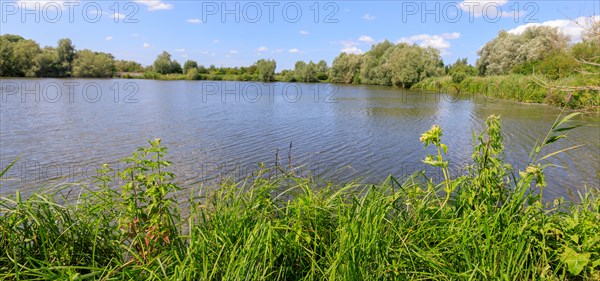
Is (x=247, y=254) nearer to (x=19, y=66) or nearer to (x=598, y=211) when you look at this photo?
(x=598, y=211)

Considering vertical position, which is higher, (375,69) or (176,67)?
(176,67)

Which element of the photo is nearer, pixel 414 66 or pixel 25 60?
pixel 414 66

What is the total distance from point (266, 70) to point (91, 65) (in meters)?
32.3

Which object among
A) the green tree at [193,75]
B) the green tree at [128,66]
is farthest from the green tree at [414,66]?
the green tree at [128,66]

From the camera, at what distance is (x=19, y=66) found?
61781 millimetres

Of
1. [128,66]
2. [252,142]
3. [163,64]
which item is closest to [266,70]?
[163,64]

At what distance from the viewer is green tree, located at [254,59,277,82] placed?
79.1 m

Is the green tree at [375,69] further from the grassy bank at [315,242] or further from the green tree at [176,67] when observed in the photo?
the grassy bank at [315,242]

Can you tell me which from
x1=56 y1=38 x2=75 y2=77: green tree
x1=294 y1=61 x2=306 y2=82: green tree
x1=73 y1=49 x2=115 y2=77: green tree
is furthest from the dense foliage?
x1=56 y1=38 x2=75 y2=77: green tree

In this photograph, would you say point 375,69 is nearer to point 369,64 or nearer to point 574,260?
point 369,64

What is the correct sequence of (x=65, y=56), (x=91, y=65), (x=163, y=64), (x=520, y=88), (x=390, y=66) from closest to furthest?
1. (x=520, y=88)
2. (x=390, y=66)
3. (x=91, y=65)
4. (x=65, y=56)
5. (x=163, y=64)

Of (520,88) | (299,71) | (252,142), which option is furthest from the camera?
(299,71)

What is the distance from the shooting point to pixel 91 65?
70.7 m

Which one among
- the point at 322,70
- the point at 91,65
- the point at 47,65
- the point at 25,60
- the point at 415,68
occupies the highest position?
the point at 322,70
